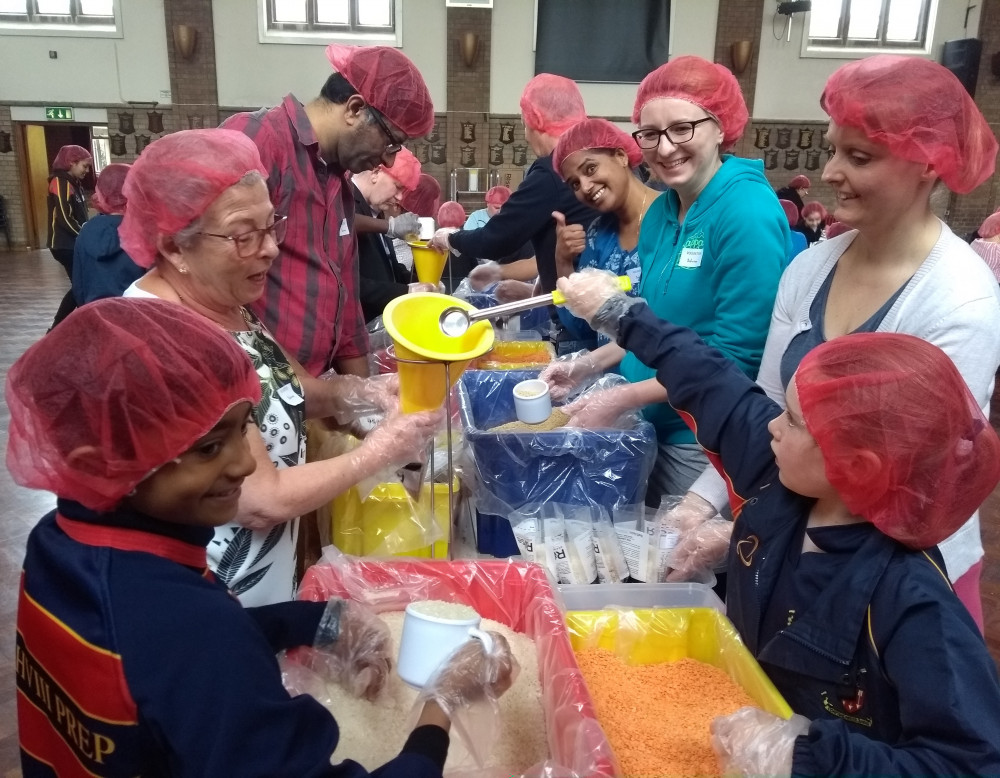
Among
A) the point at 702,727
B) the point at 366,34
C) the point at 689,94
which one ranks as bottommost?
the point at 702,727

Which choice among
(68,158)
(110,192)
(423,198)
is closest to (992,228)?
(423,198)

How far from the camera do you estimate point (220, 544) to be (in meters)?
1.26

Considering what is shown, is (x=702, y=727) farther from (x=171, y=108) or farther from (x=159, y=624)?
(x=171, y=108)

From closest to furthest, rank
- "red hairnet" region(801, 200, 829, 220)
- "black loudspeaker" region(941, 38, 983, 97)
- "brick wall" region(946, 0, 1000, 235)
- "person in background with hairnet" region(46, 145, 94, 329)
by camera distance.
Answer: "person in background with hairnet" region(46, 145, 94, 329)
"red hairnet" region(801, 200, 829, 220)
"black loudspeaker" region(941, 38, 983, 97)
"brick wall" region(946, 0, 1000, 235)

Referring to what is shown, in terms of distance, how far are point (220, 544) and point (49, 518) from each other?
435mm

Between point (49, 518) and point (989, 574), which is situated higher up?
point (49, 518)

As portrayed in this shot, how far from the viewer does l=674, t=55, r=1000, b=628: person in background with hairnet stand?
47.5 inches

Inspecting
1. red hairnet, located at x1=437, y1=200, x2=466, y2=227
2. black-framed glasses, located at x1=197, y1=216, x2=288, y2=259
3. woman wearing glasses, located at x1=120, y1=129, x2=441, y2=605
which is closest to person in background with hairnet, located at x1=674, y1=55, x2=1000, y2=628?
woman wearing glasses, located at x1=120, y1=129, x2=441, y2=605

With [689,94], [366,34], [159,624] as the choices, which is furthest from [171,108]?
[159,624]

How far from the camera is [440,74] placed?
11.2 m

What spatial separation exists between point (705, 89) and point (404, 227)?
6.83ft

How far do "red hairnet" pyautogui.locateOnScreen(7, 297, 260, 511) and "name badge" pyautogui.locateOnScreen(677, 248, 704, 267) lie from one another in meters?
1.20

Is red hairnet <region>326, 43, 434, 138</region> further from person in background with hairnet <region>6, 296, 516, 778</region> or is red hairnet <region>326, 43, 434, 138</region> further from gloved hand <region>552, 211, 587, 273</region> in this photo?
person in background with hairnet <region>6, 296, 516, 778</region>

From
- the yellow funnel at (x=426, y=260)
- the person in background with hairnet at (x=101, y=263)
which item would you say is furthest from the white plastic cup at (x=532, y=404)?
the yellow funnel at (x=426, y=260)
